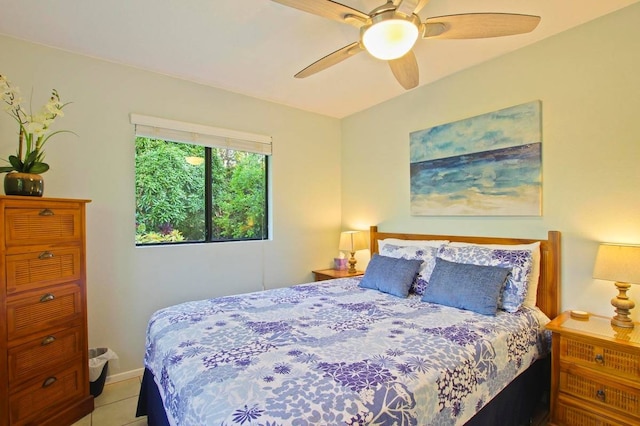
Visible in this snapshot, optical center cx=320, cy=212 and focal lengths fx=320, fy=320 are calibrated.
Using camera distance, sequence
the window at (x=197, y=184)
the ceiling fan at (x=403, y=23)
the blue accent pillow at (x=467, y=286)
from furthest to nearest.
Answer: the window at (x=197, y=184)
the blue accent pillow at (x=467, y=286)
the ceiling fan at (x=403, y=23)

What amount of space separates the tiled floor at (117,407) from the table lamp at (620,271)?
2927 millimetres

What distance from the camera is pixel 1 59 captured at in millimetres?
2180

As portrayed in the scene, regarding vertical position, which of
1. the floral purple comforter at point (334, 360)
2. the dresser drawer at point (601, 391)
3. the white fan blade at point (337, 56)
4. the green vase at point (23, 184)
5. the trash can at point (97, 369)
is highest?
the white fan blade at point (337, 56)

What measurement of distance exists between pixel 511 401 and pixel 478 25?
6.60 feet

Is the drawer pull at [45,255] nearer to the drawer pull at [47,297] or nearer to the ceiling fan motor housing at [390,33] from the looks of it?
the drawer pull at [47,297]

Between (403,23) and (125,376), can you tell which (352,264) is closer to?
(125,376)

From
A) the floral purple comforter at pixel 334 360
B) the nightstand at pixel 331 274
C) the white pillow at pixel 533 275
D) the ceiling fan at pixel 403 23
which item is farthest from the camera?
the nightstand at pixel 331 274

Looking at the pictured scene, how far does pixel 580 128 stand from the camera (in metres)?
2.15

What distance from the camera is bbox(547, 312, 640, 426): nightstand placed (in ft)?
5.33

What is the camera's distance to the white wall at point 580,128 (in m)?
1.96

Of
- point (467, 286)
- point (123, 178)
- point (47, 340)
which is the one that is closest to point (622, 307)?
point (467, 286)

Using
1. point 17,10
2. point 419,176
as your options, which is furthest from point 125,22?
point 419,176

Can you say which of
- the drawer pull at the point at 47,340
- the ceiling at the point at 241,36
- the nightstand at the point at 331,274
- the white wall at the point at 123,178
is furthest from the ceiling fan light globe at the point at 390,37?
the drawer pull at the point at 47,340

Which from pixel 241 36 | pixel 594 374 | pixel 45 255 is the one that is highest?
pixel 241 36
